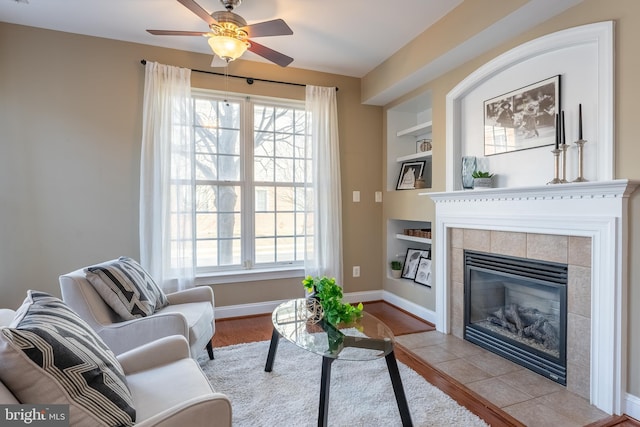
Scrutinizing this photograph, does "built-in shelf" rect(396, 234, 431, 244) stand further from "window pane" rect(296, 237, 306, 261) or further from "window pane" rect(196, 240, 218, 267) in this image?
"window pane" rect(196, 240, 218, 267)

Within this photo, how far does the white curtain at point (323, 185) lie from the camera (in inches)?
147

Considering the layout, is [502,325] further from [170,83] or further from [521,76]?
[170,83]

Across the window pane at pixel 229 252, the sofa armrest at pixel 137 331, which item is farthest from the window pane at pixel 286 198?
the sofa armrest at pixel 137 331

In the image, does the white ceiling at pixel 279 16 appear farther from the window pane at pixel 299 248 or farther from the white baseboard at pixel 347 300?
the white baseboard at pixel 347 300

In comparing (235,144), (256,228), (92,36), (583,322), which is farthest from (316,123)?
(583,322)

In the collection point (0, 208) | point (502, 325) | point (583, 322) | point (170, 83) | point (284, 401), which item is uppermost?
point (170, 83)

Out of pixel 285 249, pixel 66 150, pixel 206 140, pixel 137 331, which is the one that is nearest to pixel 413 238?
pixel 285 249

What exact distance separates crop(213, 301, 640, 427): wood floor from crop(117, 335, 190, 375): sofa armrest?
1.35 m

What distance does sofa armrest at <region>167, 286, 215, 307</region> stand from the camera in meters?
2.54

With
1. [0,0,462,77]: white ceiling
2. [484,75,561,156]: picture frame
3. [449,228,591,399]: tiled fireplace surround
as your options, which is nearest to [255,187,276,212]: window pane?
[0,0,462,77]: white ceiling

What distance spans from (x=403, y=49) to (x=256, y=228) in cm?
237

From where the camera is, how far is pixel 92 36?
307cm

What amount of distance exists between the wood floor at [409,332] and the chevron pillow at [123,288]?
95 centimetres

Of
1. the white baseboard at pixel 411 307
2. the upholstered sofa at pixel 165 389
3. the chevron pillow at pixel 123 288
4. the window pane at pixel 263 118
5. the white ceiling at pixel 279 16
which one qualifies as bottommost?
the white baseboard at pixel 411 307
